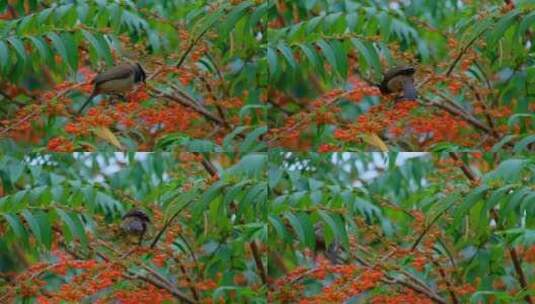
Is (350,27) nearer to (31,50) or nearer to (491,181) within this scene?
(491,181)

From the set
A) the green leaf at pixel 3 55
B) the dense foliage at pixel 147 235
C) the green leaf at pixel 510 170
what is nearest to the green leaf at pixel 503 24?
the green leaf at pixel 510 170

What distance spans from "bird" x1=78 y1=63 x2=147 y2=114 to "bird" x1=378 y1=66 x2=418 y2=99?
33.1 inches

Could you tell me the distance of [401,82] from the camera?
12.4 feet

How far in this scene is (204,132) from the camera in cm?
385

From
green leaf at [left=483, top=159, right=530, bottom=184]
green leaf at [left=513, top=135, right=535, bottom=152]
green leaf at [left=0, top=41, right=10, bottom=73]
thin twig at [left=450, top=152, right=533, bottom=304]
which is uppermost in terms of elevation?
green leaf at [left=0, top=41, right=10, bottom=73]

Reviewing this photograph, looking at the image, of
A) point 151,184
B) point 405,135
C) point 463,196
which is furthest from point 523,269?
point 151,184

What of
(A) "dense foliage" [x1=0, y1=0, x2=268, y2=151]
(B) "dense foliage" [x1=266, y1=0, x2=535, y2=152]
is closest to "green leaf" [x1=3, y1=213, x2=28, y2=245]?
(A) "dense foliage" [x1=0, y1=0, x2=268, y2=151]

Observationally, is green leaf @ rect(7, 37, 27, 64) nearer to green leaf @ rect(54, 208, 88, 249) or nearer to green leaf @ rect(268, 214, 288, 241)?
green leaf @ rect(54, 208, 88, 249)

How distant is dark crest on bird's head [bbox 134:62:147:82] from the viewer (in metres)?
3.78

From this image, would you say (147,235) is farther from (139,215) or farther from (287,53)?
(287,53)

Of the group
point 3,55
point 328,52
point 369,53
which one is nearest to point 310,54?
point 328,52

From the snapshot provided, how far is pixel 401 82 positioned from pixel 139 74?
900 mm

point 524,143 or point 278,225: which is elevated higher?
point 524,143

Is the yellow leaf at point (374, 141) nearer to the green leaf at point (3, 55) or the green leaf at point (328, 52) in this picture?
the green leaf at point (328, 52)
